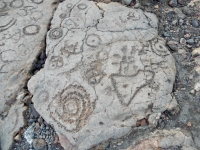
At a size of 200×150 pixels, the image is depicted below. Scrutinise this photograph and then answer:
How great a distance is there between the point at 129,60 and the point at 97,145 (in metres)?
0.61

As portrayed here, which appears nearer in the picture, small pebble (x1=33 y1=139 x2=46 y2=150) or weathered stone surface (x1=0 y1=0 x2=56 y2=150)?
small pebble (x1=33 y1=139 x2=46 y2=150)

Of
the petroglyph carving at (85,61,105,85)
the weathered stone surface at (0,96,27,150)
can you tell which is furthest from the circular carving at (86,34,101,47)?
the weathered stone surface at (0,96,27,150)

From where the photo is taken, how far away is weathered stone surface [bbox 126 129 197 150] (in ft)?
5.77

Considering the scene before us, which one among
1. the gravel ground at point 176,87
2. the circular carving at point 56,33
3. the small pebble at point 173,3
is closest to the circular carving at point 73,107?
the gravel ground at point 176,87

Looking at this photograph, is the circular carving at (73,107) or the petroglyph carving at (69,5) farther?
the petroglyph carving at (69,5)

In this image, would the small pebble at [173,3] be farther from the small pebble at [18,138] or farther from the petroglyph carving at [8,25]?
the small pebble at [18,138]

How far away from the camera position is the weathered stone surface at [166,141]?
1.76 meters

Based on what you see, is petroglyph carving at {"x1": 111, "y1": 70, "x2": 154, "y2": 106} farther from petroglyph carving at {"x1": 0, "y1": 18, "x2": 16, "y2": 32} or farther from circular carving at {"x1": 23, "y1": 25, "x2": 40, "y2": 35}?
petroglyph carving at {"x1": 0, "y1": 18, "x2": 16, "y2": 32}

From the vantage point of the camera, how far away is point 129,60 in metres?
2.07

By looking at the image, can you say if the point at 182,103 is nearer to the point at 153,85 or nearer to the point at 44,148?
the point at 153,85

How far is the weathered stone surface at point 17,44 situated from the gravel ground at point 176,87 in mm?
80

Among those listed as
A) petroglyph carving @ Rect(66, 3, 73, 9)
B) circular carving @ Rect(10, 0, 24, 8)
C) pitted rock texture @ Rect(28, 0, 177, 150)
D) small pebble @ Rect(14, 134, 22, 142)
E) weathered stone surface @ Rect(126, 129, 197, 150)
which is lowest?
small pebble @ Rect(14, 134, 22, 142)

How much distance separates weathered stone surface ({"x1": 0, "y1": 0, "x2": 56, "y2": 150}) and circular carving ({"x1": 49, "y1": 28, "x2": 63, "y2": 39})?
89 millimetres

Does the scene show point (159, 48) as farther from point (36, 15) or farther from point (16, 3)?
point (16, 3)
